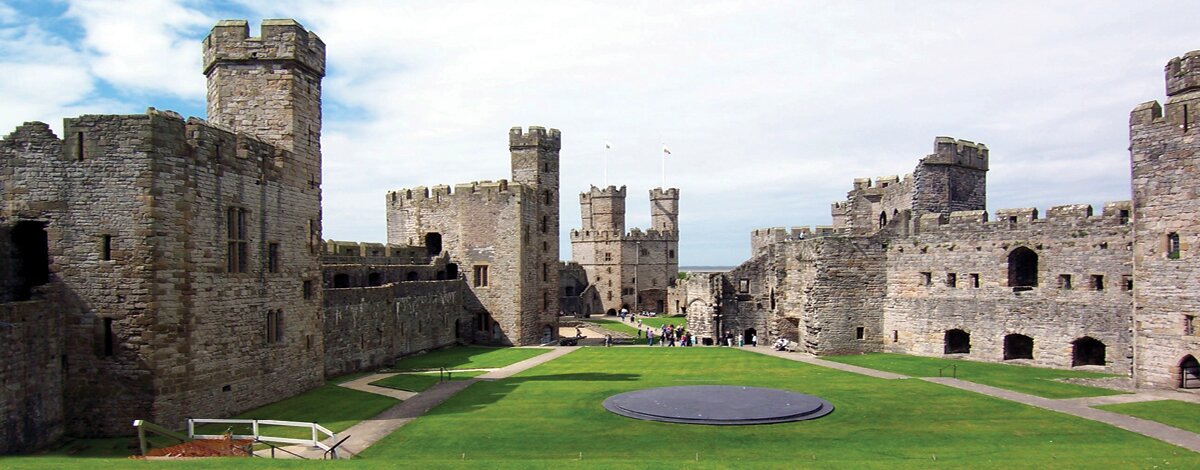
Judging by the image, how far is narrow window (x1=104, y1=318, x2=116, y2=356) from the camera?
19.3 meters

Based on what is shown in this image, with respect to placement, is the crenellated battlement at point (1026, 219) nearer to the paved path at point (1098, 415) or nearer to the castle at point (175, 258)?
the paved path at point (1098, 415)

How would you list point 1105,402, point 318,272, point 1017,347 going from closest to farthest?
point 1105,402 < point 318,272 < point 1017,347

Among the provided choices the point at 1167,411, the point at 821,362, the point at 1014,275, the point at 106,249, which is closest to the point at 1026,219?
the point at 1014,275

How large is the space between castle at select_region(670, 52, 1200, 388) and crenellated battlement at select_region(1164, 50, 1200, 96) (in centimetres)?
3

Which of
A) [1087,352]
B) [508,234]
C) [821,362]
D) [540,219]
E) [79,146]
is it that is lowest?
[821,362]

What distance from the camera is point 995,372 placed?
29562 millimetres

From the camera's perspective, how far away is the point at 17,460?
15391 millimetres

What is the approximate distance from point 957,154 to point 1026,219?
236 inches

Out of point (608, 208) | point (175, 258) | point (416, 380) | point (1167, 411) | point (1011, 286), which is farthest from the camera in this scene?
point (608, 208)

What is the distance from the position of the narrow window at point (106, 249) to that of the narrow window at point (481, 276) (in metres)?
28.2

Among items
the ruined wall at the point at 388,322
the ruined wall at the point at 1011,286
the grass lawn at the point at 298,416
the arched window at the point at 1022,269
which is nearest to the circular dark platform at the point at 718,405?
the grass lawn at the point at 298,416

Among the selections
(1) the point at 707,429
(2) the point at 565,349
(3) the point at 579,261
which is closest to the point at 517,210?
→ (2) the point at 565,349

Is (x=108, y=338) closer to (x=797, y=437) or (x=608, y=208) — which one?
(x=797, y=437)

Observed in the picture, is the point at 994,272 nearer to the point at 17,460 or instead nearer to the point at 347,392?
the point at 347,392
